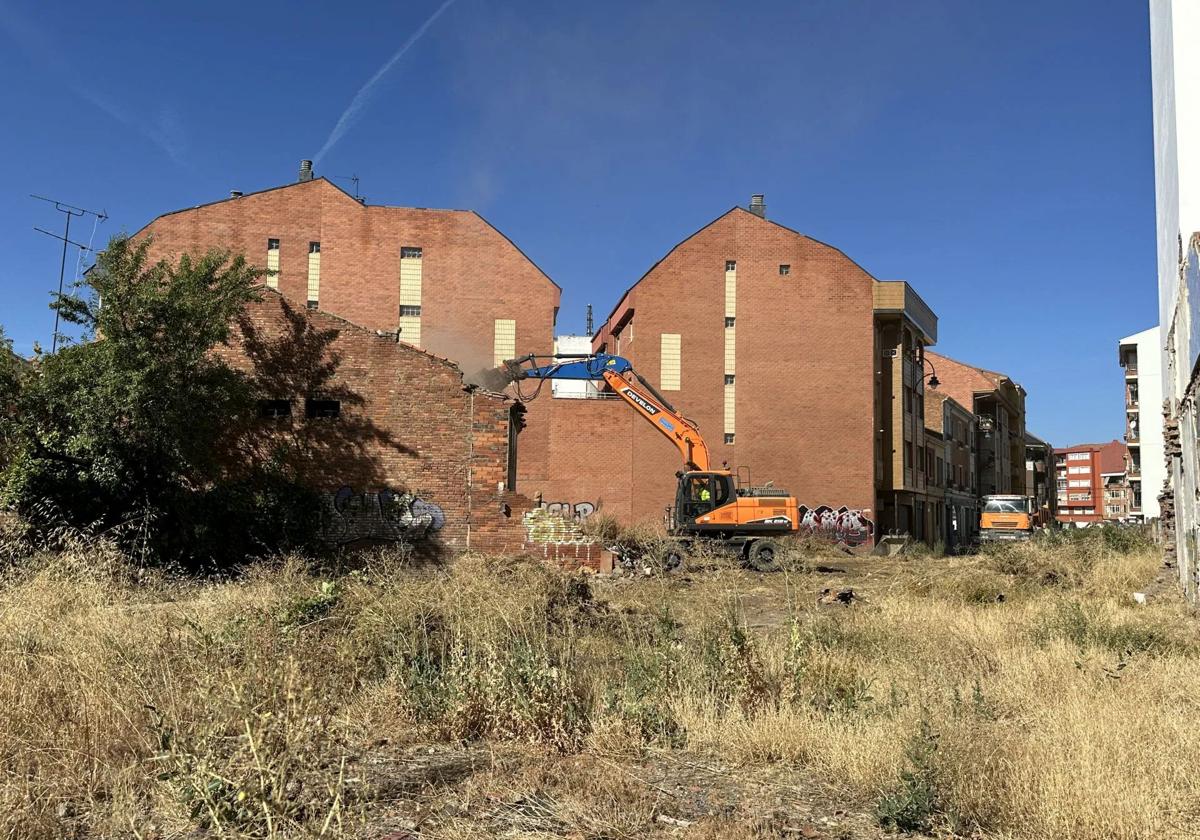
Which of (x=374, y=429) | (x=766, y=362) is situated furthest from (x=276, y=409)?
(x=766, y=362)

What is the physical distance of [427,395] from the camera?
19.4 m

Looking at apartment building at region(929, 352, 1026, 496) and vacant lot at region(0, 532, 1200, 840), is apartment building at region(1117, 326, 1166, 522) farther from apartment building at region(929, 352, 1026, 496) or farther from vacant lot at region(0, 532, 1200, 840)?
vacant lot at region(0, 532, 1200, 840)

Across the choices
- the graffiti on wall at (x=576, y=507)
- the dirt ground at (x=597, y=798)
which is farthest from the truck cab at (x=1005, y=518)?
the dirt ground at (x=597, y=798)

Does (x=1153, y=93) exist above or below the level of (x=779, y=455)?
above

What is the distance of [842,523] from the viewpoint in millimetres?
35750

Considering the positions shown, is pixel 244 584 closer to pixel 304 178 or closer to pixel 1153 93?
pixel 1153 93

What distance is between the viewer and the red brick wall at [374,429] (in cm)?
1917

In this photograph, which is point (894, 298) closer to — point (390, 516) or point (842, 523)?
point (842, 523)

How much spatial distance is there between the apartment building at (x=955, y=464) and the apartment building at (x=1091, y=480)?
6835 cm

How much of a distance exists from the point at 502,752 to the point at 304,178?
36.4 m

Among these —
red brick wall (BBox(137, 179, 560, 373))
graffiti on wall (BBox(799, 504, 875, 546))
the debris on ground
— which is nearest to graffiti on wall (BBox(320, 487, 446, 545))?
the debris on ground

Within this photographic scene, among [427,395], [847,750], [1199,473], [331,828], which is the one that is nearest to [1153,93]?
[1199,473]

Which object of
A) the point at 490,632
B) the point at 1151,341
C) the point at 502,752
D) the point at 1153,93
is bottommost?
the point at 502,752

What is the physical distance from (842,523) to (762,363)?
23.6ft
